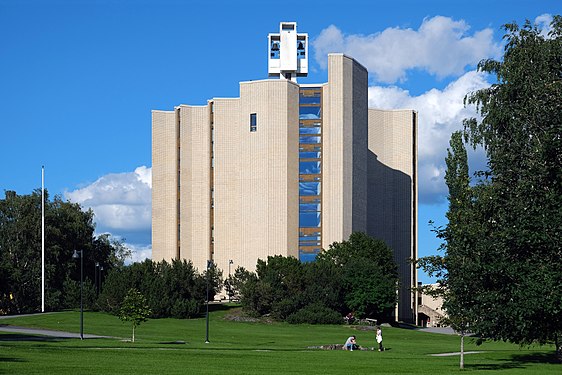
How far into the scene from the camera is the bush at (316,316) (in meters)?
93.0

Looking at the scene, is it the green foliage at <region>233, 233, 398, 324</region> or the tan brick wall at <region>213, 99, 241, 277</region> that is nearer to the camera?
the green foliage at <region>233, 233, 398, 324</region>

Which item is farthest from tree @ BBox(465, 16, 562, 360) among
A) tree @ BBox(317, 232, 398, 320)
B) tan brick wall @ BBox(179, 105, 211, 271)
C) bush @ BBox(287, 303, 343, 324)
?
tan brick wall @ BBox(179, 105, 211, 271)

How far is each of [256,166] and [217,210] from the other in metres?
8.96

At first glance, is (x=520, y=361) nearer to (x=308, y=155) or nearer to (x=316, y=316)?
(x=316, y=316)

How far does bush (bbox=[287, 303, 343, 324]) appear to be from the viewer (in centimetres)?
9300

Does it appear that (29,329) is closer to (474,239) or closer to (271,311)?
(271,311)

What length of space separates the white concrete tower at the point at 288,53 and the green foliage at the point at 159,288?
33454mm

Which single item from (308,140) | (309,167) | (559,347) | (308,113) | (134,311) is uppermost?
(308,113)

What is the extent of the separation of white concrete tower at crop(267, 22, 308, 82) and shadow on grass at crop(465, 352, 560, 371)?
7388 cm

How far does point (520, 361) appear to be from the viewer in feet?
153

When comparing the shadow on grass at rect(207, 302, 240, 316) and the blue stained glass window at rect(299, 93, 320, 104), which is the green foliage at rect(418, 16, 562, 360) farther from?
the blue stained glass window at rect(299, 93, 320, 104)

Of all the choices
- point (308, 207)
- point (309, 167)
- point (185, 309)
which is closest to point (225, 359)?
point (185, 309)

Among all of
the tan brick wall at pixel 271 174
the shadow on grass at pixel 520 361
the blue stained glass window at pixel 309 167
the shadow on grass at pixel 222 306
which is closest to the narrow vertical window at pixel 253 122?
the tan brick wall at pixel 271 174

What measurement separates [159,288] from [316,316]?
16225 millimetres
